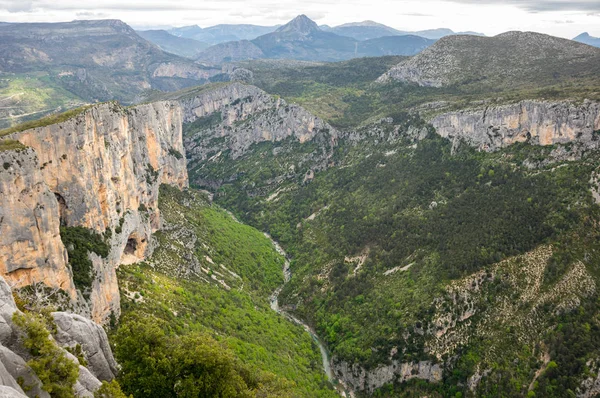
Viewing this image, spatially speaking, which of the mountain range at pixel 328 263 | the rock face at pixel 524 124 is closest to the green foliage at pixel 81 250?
the mountain range at pixel 328 263

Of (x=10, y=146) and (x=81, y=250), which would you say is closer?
(x=10, y=146)

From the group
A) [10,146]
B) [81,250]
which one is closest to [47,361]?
[10,146]

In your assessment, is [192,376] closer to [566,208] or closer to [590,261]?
[590,261]

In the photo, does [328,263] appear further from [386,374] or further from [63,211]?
[63,211]

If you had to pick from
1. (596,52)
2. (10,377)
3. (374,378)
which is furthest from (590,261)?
(596,52)

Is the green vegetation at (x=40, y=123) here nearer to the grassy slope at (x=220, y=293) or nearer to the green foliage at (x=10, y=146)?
the green foliage at (x=10, y=146)
